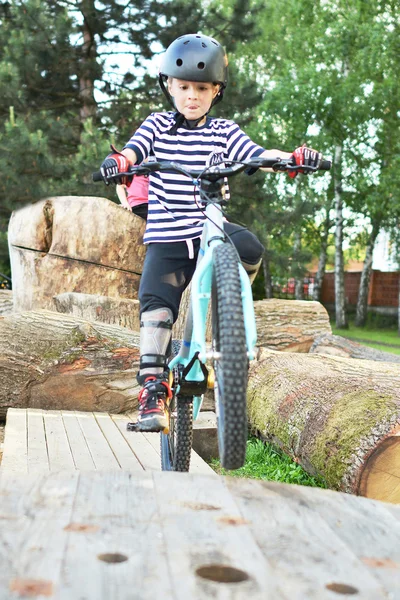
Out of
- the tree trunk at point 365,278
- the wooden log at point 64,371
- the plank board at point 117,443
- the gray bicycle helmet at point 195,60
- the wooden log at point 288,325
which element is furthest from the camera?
the tree trunk at point 365,278

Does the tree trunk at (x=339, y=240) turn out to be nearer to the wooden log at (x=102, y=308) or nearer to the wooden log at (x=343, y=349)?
the wooden log at (x=343, y=349)

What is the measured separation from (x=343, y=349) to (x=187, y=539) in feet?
22.9

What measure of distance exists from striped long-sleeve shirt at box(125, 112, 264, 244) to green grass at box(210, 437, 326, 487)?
2181 mm

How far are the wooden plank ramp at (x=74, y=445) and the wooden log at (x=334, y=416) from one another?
0.68m

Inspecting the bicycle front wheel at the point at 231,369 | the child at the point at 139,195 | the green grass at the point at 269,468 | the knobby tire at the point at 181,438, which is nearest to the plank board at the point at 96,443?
the knobby tire at the point at 181,438

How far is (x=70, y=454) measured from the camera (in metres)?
4.02

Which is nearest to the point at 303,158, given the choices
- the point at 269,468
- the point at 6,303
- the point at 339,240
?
the point at 269,468

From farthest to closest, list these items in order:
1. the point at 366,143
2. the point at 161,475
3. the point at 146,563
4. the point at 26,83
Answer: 1. the point at 366,143
2. the point at 26,83
3. the point at 161,475
4. the point at 146,563

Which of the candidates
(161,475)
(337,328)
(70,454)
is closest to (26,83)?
(70,454)

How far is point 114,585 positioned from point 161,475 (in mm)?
873

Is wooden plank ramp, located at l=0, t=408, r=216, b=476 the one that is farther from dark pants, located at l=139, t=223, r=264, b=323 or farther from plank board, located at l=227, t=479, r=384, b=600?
plank board, located at l=227, t=479, r=384, b=600

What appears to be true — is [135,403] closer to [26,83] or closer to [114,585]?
[114,585]

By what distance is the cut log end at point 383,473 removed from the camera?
142 inches

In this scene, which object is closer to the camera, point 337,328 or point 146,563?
point 146,563
